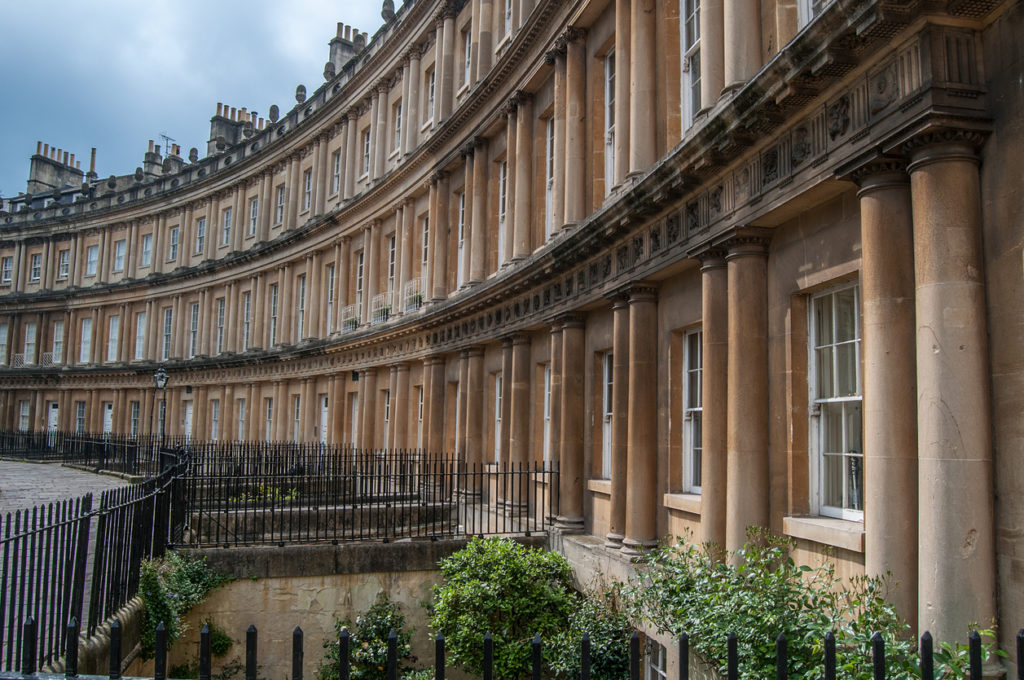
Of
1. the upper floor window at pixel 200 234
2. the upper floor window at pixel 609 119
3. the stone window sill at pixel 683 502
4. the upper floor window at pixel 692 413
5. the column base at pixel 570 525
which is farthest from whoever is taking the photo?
the upper floor window at pixel 200 234

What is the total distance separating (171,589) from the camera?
9.84 m

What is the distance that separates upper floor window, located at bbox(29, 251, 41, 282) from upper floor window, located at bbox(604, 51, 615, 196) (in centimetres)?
4777

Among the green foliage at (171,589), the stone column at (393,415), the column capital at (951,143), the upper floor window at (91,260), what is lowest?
the green foliage at (171,589)

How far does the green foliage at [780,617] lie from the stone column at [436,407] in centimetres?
1361

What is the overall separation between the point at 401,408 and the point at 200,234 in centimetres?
2372

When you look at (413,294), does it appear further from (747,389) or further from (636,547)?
(747,389)

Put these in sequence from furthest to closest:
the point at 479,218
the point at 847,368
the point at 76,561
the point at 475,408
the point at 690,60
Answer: the point at 479,218 → the point at 475,408 → the point at 690,60 → the point at 847,368 → the point at 76,561

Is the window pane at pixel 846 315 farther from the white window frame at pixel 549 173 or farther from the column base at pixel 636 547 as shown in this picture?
the white window frame at pixel 549 173

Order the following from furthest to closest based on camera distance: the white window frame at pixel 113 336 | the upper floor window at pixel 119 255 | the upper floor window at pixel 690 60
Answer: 1. the upper floor window at pixel 119 255
2. the white window frame at pixel 113 336
3. the upper floor window at pixel 690 60

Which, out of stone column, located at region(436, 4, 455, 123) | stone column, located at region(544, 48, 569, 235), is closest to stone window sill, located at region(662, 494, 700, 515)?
stone column, located at region(544, 48, 569, 235)

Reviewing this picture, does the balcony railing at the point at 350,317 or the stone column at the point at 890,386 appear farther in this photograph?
the balcony railing at the point at 350,317

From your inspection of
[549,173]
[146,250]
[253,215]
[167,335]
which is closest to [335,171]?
[253,215]

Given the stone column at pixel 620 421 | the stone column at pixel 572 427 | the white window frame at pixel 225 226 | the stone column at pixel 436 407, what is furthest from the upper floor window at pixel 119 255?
the stone column at pixel 620 421

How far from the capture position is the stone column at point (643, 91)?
36.3 feet
